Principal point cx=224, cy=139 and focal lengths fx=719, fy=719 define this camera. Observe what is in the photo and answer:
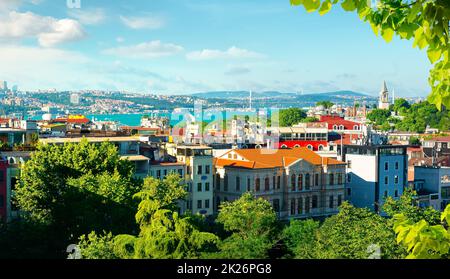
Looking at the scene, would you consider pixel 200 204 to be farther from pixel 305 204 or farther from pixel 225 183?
pixel 305 204

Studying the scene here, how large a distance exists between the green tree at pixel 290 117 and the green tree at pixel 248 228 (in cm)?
7688

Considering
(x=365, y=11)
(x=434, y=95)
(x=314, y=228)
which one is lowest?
(x=314, y=228)

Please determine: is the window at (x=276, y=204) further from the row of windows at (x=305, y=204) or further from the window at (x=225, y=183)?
the window at (x=225, y=183)

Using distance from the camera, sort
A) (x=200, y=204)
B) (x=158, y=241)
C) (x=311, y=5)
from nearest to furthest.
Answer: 1. (x=311, y=5)
2. (x=158, y=241)
3. (x=200, y=204)

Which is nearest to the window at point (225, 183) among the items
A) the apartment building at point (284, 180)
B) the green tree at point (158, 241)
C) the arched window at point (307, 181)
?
the apartment building at point (284, 180)

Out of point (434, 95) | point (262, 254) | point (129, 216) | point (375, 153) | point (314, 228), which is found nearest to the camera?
point (434, 95)

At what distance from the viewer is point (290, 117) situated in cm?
11075

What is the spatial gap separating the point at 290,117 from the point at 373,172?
66478 mm

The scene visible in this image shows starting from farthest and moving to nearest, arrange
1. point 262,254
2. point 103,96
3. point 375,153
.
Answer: point 103,96 < point 375,153 < point 262,254

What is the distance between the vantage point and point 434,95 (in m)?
5.16

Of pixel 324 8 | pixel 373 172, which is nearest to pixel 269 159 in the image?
pixel 373 172
